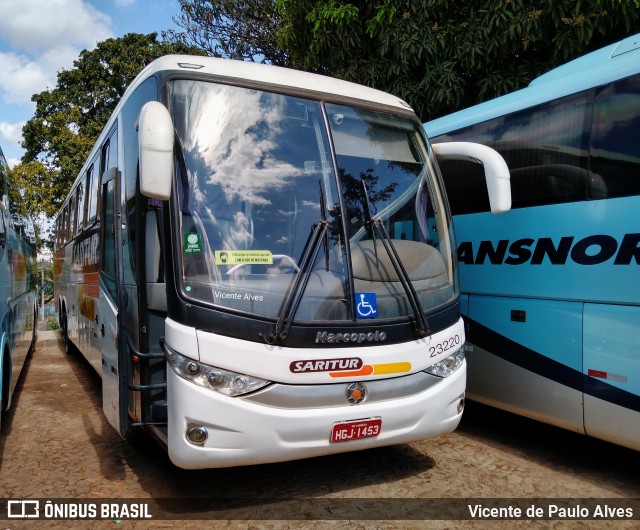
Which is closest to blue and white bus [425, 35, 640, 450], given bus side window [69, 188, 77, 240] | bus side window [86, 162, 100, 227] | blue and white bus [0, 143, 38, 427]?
bus side window [86, 162, 100, 227]

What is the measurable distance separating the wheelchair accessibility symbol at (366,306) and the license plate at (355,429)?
68 cm

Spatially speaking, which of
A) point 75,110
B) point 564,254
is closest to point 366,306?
point 564,254

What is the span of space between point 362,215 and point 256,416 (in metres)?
1.57

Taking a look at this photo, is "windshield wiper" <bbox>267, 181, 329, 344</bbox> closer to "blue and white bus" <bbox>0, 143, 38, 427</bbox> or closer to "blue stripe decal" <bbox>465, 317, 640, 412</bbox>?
"blue stripe decal" <bbox>465, 317, 640, 412</bbox>

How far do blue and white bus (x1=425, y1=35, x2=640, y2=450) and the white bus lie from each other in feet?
1.89

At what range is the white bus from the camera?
11.1 feet

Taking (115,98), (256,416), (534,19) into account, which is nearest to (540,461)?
(256,416)

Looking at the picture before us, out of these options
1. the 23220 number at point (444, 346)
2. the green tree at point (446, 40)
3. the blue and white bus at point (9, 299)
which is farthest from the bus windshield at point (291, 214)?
the green tree at point (446, 40)

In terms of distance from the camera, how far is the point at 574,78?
182 inches

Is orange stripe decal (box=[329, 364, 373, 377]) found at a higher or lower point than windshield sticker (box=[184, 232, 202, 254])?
lower

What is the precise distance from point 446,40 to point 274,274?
5.98 metres

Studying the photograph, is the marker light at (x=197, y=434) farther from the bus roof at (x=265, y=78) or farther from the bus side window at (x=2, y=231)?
the bus side window at (x=2, y=231)

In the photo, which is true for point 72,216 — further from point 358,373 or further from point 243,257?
point 358,373

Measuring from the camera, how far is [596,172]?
4.27 m
